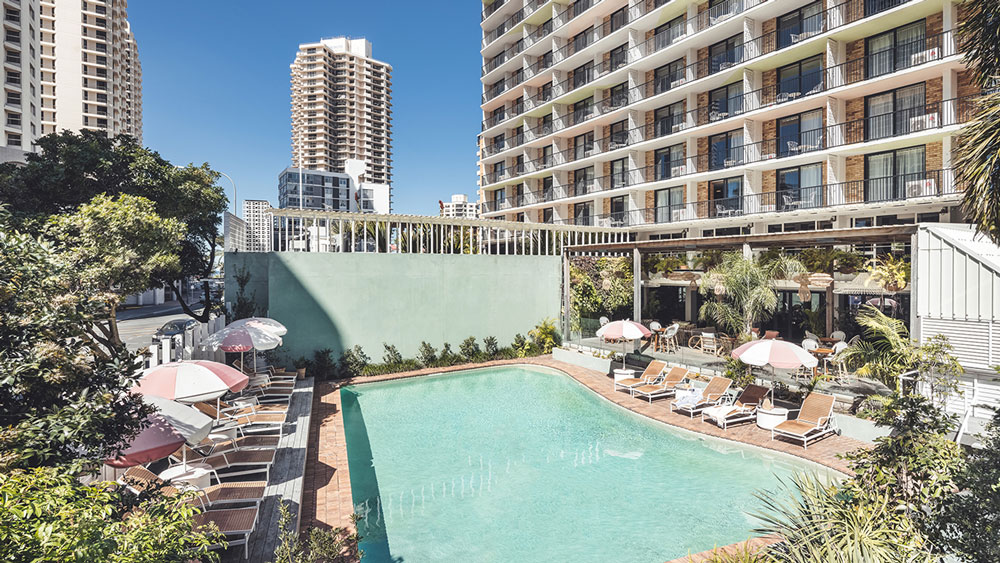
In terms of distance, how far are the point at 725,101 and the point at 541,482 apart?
2335 centimetres

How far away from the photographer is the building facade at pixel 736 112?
61.1ft

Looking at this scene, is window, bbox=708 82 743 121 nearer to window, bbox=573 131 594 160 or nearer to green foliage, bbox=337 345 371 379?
window, bbox=573 131 594 160

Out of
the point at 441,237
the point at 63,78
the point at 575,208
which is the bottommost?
the point at 441,237

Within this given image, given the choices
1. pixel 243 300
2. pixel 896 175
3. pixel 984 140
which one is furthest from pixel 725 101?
pixel 243 300

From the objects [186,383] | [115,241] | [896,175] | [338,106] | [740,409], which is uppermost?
[338,106]

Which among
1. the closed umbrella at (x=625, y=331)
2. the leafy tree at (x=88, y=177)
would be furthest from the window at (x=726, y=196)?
the leafy tree at (x=88, y=177)

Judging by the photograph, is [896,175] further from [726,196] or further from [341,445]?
[341,445]

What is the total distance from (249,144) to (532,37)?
233 ft

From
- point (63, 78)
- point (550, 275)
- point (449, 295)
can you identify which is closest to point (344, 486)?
point (449, 295)

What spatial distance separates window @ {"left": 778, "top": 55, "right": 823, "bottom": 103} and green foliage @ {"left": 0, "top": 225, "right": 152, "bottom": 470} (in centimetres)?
2588

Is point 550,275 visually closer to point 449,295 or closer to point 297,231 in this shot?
point 449,295

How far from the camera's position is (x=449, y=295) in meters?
19.2

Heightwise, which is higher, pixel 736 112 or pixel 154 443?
pixel 736 112

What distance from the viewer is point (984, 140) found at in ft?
18.2
